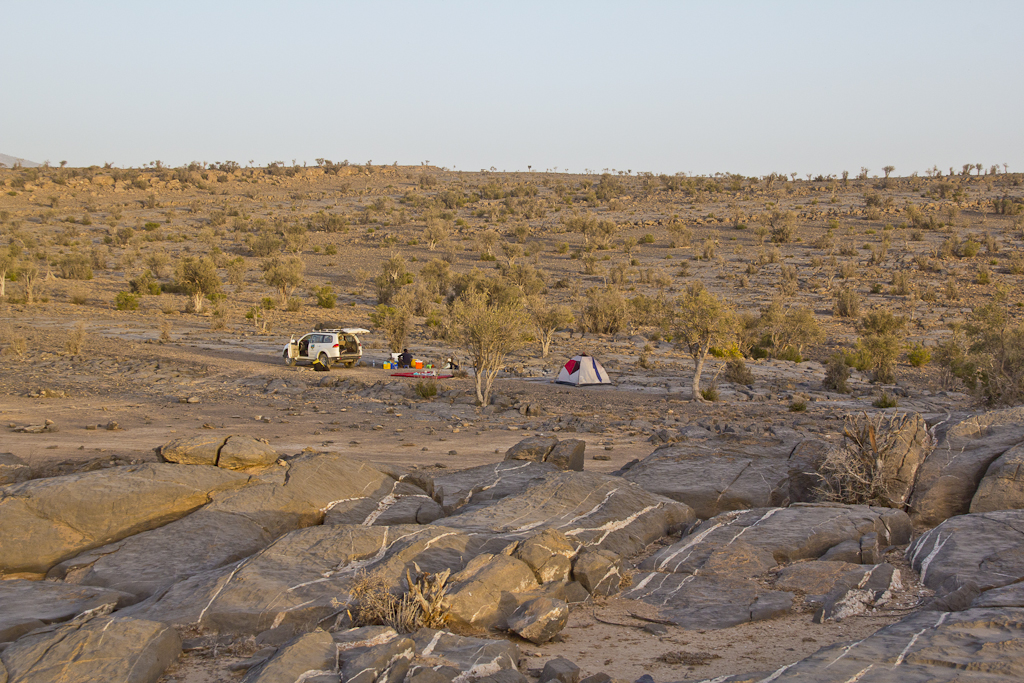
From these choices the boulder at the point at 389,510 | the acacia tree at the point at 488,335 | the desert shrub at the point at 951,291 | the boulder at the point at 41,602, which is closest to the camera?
the boulder at the point at 41,602

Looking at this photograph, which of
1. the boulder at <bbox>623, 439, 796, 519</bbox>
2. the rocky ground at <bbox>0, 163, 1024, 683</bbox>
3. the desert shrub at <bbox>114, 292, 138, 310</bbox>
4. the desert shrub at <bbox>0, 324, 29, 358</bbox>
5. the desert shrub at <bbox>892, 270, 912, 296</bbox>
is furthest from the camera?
the desert shrub at <bbox>892, 270, 912, 296</bbox>

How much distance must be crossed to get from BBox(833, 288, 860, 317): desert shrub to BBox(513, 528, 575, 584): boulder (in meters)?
35.8

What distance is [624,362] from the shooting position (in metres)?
29.1

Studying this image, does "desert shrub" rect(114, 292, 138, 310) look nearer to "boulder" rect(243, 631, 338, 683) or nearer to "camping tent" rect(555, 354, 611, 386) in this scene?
"camping tent" rect(555, 354, 611, 386)

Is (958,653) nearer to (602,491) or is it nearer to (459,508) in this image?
(602,491)

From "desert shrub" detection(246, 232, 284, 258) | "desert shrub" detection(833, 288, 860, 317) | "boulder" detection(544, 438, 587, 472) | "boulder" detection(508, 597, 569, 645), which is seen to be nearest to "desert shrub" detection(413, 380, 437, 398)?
"boulder" detection(544, 438, 587, 472)

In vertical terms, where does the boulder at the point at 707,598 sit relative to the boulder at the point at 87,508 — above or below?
below

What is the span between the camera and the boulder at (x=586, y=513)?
880cm

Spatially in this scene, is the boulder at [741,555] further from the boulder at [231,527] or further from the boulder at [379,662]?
the boulder at [231,527]

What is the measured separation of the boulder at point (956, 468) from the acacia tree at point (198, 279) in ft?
122

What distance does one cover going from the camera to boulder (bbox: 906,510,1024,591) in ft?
23.5

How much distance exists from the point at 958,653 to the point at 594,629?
123 inches

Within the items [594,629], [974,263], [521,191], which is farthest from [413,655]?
[521,191]

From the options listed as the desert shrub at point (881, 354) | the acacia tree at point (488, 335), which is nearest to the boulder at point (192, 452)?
the acacia tree at point (488, 335)
